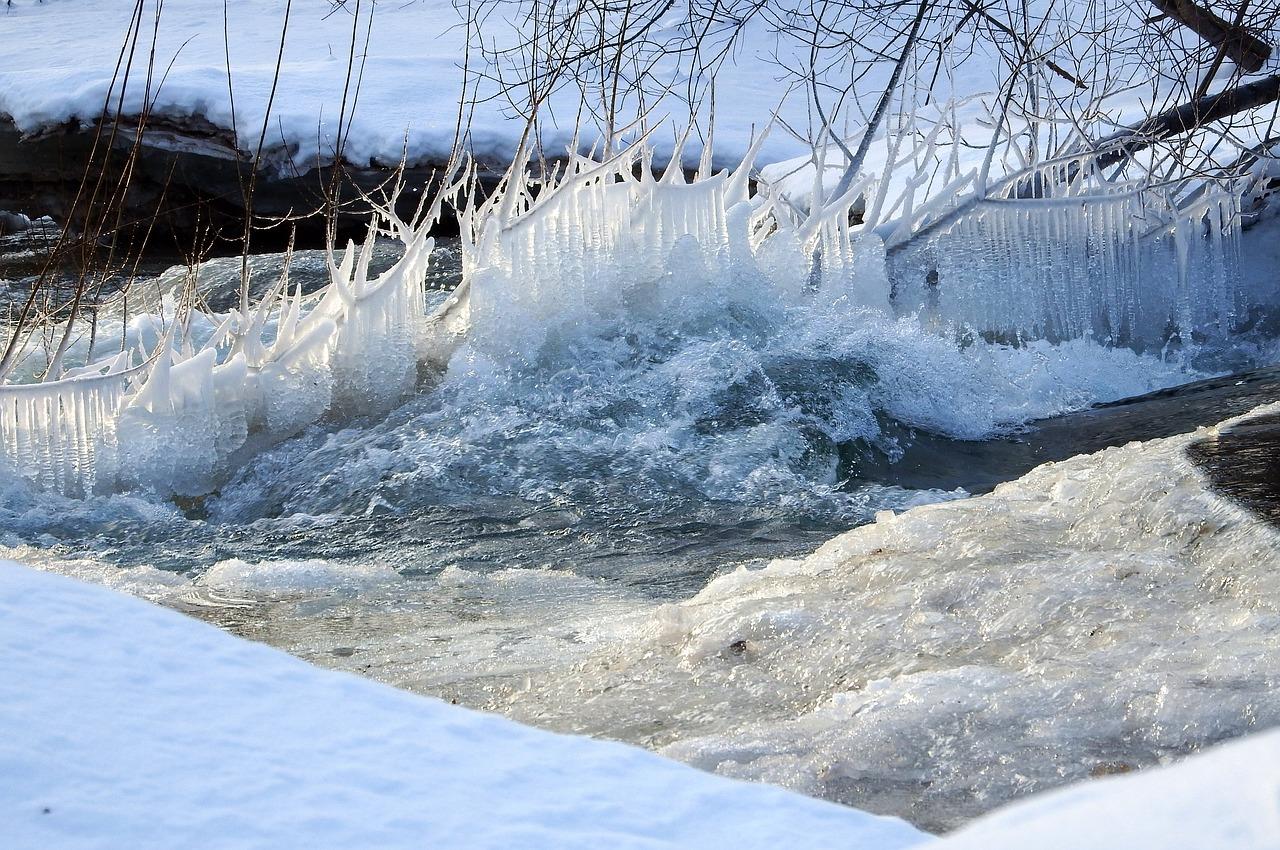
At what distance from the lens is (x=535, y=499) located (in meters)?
5.57

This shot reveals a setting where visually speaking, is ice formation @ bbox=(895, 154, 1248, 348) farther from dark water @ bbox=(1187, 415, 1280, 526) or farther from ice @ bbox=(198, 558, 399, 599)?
ice @ bbox=(198, 558, 399, 599)

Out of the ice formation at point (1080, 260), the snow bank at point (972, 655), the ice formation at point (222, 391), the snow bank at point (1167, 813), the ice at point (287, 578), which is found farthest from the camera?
the ice formation at point (1080, 260)

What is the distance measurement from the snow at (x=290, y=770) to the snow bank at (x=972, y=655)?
712 mm

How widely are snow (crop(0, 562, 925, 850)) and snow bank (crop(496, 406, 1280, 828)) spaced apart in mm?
712

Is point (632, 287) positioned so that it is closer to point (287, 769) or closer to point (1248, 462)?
point (1248, 462)

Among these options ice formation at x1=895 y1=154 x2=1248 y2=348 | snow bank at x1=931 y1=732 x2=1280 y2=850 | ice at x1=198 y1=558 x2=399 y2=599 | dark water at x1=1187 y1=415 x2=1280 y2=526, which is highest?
ice formation at x1=895 y1=154 x2=1248 y2=348

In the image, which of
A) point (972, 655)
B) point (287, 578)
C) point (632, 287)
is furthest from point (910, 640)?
point (632, 287)

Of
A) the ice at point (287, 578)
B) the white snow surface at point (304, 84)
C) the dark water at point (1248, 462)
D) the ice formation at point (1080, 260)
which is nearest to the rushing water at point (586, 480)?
the ice at point (287, 578)

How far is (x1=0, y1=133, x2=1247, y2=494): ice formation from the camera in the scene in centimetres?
601

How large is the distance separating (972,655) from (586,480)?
118 inches

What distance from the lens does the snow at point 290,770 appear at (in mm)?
1476

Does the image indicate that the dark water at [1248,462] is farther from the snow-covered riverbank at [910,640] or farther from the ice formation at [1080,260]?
the ice formation at [1080,260]

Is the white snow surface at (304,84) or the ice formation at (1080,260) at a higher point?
the white snow surface at (304,84)

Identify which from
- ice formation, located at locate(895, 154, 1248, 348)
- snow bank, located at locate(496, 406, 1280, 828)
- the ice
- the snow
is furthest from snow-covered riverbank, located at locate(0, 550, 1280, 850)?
ice formation, located at locate(895, 154, 1248, 348)
